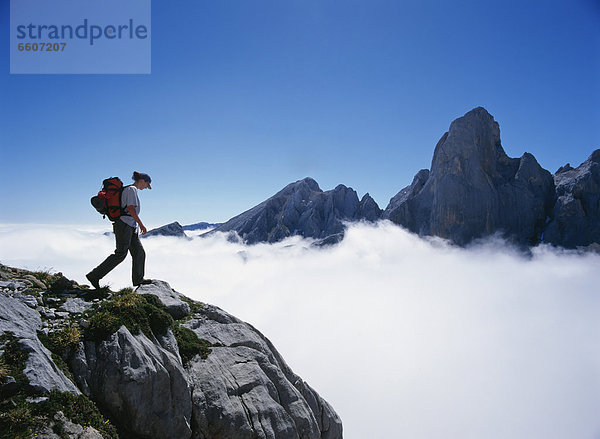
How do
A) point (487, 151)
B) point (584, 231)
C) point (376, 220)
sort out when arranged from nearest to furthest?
1. point (584, 231)
2. point (487, 151)
3. point (376, 220)

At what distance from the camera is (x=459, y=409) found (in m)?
163

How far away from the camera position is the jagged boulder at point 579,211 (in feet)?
335

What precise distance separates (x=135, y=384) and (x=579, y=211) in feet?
472

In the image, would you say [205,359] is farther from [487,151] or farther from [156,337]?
[487,151]

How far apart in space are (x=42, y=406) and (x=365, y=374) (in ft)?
721

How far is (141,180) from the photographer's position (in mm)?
12383

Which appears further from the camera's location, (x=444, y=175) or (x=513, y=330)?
(x=513, y=330)

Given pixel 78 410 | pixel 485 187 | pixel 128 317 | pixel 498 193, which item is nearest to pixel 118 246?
pixel 128 317

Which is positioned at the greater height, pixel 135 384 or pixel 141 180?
pixel 141 180

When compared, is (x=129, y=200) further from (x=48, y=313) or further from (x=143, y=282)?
(x=48, y=313)

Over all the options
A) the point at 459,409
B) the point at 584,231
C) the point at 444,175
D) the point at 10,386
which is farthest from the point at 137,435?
the point at 459,409

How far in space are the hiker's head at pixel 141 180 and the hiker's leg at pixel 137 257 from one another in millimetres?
2135

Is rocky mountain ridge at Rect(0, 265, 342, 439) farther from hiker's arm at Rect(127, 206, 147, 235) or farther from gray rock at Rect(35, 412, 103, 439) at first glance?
hiker's arm at Rect(127, 206, 147, 235)

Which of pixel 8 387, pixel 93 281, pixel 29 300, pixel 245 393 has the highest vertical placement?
pixel 93 281
